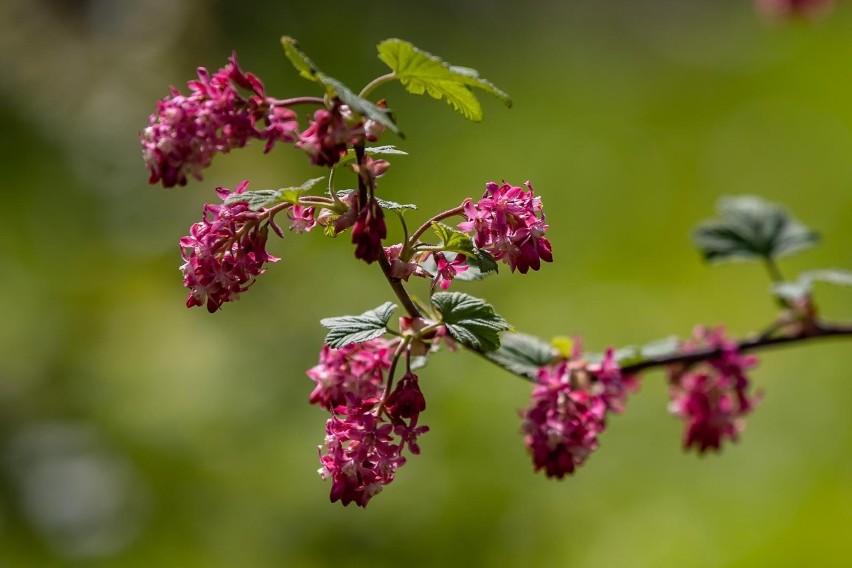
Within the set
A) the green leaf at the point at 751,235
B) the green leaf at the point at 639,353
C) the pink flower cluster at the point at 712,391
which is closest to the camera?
the green leaf at the point at 639,353

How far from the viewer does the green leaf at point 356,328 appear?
86 cm

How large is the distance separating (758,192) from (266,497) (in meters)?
2.12

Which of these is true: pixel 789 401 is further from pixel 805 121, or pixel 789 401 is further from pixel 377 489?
pixel 377 489

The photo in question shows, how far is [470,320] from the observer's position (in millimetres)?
882

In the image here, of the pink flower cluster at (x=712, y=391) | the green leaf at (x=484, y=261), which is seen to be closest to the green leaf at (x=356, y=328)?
the green leaf at (x=484, y=261)

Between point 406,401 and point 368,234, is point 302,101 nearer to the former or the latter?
point 368,234

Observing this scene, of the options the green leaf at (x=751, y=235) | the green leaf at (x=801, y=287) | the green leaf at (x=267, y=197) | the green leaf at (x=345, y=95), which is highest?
the green leaf at (x=751, y=235)

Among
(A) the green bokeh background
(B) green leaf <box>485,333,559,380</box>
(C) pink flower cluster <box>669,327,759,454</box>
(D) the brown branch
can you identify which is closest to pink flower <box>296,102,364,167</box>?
(B) green leaf <box>485,333,559,380</box>

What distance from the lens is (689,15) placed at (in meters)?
5.45

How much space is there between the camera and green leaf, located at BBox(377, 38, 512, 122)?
0.77 m

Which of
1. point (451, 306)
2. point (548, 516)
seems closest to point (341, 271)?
point (548, 516)

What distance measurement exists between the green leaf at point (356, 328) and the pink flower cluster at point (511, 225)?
12 centimetres

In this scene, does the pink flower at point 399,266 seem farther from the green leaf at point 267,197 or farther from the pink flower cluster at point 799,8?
the pink flower cluster at point 799,8

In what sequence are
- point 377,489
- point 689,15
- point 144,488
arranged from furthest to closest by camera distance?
1. point 689,15
2. point 144,488
3. point 377,489
